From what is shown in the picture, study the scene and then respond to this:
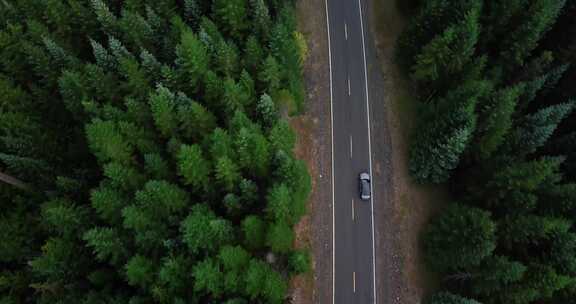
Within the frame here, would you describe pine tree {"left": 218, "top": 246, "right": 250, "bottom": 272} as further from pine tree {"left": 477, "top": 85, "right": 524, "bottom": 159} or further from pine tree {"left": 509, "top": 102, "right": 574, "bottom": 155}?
pine tree {"left": 509, "top": 102, "right": 574, "bottom": 155}

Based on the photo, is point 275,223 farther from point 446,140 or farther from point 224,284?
point 446,140

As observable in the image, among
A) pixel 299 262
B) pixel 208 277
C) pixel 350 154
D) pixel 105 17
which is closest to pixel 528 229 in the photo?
pixel 350 154

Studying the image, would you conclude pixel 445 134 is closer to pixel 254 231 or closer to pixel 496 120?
pixel 496 120

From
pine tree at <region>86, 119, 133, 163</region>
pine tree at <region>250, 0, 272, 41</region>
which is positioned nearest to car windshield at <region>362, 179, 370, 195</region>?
pine tree at <region>250, 0, 272, 41</region>

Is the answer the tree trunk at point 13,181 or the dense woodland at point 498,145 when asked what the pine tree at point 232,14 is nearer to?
the dense woodland at point 498,145

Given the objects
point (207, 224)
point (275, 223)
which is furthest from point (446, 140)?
point (207, 224)

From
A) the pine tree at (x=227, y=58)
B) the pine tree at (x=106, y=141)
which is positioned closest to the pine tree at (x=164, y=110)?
the pine tree at (x=106, y=141)
